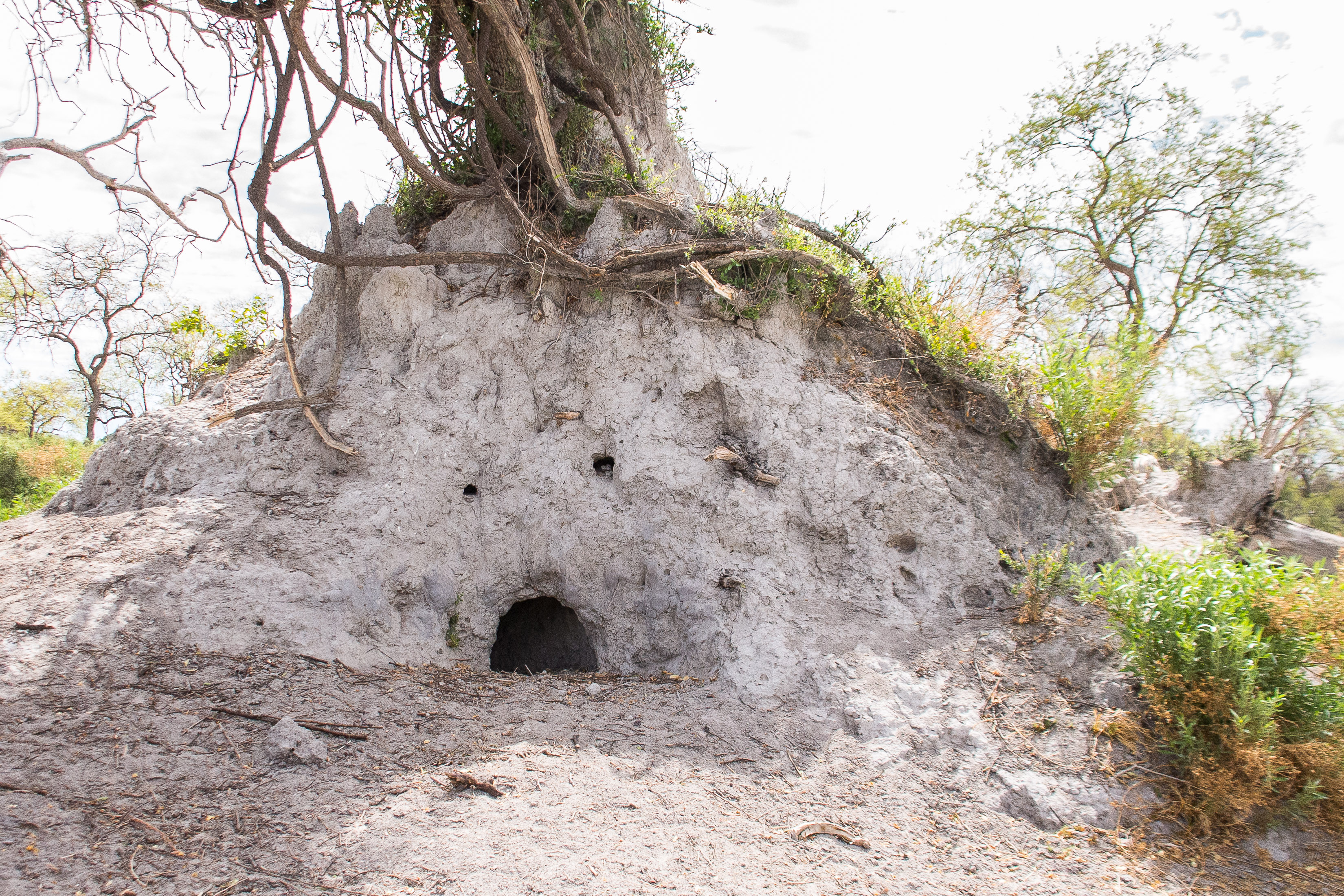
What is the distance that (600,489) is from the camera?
4926 mm

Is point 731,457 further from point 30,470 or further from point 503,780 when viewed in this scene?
point 30,470

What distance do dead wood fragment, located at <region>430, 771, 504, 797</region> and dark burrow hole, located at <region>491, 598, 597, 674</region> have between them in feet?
7.72

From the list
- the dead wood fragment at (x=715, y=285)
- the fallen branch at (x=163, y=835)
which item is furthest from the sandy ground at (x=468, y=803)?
the dead wood fragment at (x=715, y=285)

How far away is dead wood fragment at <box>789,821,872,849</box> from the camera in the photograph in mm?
2969

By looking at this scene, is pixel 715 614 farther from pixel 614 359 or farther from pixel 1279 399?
pixel 1279 399

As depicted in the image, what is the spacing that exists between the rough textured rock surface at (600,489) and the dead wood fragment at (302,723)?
2.27 feet

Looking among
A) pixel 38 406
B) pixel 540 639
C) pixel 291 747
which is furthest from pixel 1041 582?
pixel 38 406

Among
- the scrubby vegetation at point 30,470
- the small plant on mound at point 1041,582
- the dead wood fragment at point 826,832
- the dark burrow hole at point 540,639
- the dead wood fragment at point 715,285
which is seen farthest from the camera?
the scrubby vegetation at point 30,470

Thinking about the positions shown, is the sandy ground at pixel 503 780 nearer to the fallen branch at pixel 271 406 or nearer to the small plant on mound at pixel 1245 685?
the small plant on mound at pixel 1245 685

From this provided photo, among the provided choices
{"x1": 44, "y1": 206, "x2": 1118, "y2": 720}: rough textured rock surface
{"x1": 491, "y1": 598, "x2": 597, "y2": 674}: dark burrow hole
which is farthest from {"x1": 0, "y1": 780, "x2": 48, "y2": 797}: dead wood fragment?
{"x1": 491, "y1": 598, "x2": 597, "y2": 674}: dark burrow hole

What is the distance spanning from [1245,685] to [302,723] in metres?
4.63

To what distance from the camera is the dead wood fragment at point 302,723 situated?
327cm

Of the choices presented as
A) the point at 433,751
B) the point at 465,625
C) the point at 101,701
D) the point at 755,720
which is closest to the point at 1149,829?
the point at 755,720

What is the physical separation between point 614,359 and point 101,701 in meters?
3.61
